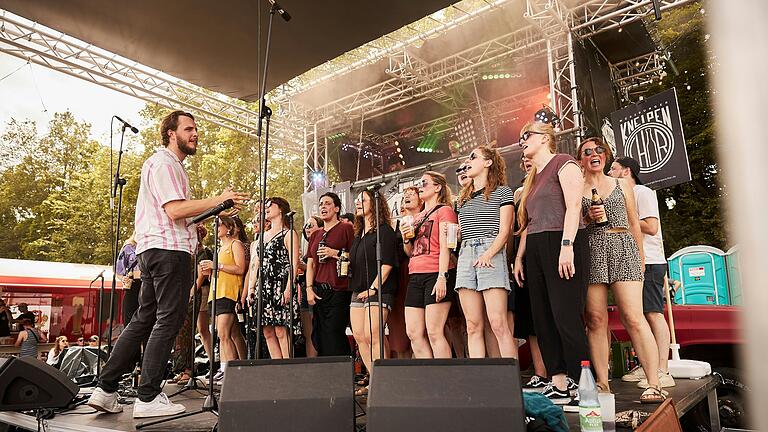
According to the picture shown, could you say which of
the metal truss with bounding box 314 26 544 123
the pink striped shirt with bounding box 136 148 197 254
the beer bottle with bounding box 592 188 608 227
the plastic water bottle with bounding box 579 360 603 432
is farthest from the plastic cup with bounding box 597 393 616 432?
the metal truss with bounding box 314 26 544 123

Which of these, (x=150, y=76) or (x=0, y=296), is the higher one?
(x=150, y=76)

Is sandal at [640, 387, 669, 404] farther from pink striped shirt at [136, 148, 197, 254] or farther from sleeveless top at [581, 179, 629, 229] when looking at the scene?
pink striped shirt at [136, 148, 197, 254]

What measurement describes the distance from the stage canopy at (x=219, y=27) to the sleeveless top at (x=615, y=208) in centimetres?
179

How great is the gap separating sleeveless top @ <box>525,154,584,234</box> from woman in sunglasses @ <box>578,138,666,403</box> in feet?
0.80

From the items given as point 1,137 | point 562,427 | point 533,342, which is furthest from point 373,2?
point 1,137

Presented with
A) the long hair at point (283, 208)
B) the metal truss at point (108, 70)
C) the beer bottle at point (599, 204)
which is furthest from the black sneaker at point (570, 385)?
the metal truss at point (108, 70)

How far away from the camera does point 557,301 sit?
9.46 feet

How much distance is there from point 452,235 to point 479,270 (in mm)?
341

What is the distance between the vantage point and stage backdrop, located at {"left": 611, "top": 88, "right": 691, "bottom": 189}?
297 inches

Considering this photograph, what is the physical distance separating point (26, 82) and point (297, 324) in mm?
11566

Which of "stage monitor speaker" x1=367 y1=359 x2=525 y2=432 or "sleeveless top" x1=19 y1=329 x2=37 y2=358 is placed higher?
"stage monitor speaker" x1=367 y1=359 x2=525 y2=432

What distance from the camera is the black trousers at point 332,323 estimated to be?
436cm

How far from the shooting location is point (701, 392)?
3.30m

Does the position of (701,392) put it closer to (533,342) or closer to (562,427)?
(533,342)
